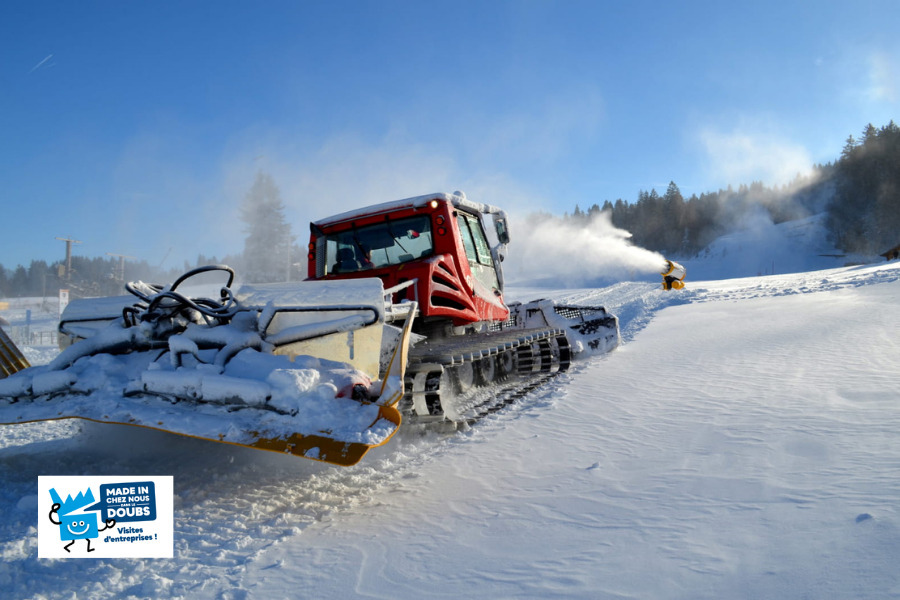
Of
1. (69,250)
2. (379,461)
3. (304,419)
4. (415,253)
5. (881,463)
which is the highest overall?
(69,250)

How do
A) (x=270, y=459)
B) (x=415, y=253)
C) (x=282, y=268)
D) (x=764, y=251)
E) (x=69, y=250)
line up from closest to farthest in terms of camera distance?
1. (x=270, y=459)
2. (x=415, y=253)
3. (x=69, y=250)
4. (x=282, y=268)
5. (x=764, y=251)

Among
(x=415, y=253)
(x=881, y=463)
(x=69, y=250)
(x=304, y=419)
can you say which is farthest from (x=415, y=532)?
(x=69, y=250)

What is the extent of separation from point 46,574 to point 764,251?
244 ft

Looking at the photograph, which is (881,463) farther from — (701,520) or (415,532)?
(415,532)

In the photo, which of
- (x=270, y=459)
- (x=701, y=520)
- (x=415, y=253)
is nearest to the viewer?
(x=701, y=520)

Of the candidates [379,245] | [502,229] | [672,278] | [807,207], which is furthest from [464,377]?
[807,207]

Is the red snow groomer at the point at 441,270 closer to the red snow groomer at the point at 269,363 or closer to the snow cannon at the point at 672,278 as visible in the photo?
the red snow groomer at the point at 269,363

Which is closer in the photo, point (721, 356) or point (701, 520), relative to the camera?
point (701, 520)

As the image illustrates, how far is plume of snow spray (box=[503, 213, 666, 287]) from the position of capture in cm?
1939

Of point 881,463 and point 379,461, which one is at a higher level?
point 881,463

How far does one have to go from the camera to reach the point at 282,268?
47.1 meters

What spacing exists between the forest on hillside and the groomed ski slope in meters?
29.2

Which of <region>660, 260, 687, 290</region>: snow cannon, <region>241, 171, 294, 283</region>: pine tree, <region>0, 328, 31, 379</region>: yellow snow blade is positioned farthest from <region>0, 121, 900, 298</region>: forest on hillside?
<region>0, 328, 31, 379</region>: yellow snow blade

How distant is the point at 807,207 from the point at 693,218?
18403mm
